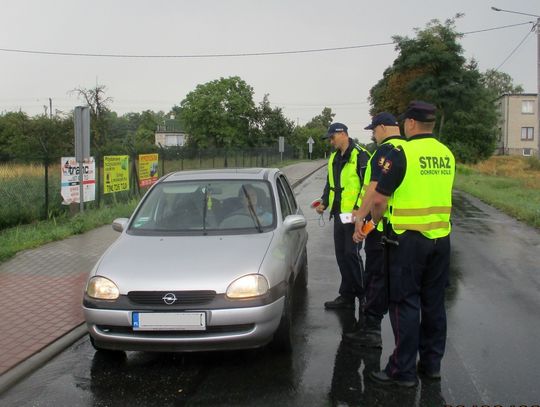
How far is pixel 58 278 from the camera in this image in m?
7.05

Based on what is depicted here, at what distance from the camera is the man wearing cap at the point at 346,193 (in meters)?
5.34

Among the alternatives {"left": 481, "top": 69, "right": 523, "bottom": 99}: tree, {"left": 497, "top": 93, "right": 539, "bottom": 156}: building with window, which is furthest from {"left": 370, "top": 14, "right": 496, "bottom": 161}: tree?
{"left": 481, "top": 69, "right": 523, "bottom": 99}: tree

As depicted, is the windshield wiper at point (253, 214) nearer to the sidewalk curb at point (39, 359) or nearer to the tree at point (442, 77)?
the sidewalk curb at point (39, 359)

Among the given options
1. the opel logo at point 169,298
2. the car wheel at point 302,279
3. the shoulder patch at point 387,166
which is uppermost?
the shoulder patch at point 387,166

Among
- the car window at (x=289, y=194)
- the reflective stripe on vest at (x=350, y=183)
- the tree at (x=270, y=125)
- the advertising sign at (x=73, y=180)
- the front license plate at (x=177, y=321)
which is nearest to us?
the front license plate at (x=177, y=321)

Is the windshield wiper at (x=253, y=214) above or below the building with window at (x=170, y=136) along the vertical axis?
below

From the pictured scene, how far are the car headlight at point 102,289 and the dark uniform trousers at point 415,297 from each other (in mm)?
2016

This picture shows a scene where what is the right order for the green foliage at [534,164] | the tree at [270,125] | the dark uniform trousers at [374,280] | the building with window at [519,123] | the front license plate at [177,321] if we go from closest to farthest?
the front license plate at [177,321], the dark uniform trousers at [374,280], the green foliage at [534,164], the tree at [270,125], the building with window at [519,123]

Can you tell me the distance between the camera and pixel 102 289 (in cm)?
404

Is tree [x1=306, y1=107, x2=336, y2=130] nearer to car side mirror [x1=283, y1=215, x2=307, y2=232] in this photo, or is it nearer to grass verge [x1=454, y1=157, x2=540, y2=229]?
grass verge [x1=454, y1=157, x2=540, y2=229]

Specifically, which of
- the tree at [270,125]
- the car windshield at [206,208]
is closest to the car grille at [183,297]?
the car windshield at [206,208]

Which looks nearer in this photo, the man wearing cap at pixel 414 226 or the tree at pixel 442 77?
the man wearing cap at pixel 414 226

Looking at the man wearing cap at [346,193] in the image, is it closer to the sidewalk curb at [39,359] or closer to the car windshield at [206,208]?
the car windshield at [206,208]

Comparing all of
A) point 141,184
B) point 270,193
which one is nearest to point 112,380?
point 270,193
